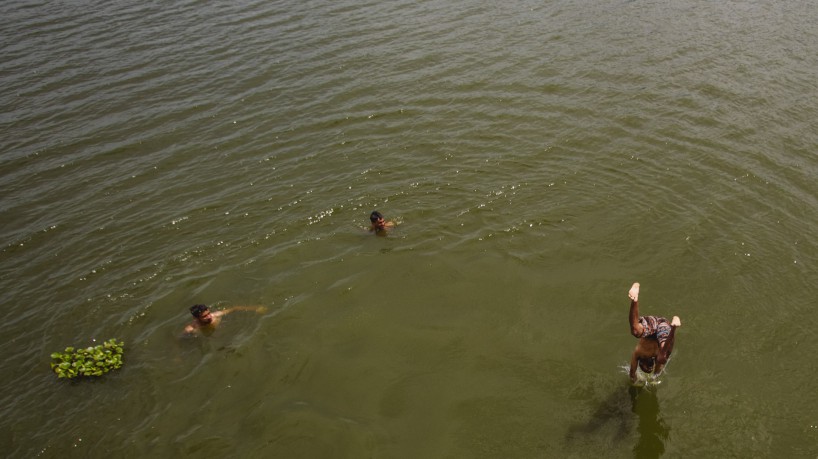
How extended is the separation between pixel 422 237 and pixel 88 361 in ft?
24.4

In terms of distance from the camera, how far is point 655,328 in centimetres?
804

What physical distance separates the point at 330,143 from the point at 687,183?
10027mm

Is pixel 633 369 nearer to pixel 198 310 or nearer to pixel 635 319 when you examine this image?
pixel 635 319

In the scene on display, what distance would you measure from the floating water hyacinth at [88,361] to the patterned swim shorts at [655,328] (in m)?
9.66

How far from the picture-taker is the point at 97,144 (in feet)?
53.4

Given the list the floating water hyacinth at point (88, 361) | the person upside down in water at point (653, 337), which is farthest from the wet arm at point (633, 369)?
the floating water hyacinth at point (88, 361)

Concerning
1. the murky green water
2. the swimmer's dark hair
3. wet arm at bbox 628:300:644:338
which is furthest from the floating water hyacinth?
wet arm at bbox 628:300:644:338

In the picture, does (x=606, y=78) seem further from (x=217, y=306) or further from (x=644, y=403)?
(x=217, y=306)

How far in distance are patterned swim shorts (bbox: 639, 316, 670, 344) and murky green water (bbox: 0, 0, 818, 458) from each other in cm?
169

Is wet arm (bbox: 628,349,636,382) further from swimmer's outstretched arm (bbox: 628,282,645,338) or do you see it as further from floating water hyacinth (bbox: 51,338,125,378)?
floating water hyacinth (bbox: 51,338,125,378)

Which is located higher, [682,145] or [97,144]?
[97,144]

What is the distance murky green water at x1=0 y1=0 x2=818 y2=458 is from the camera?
9180 mm

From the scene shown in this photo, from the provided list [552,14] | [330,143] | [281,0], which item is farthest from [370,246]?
[281,0]

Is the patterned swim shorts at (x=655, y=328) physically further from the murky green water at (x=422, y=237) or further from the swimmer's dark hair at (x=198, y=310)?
the swimmer's dark hair at (x=198, y=310)
